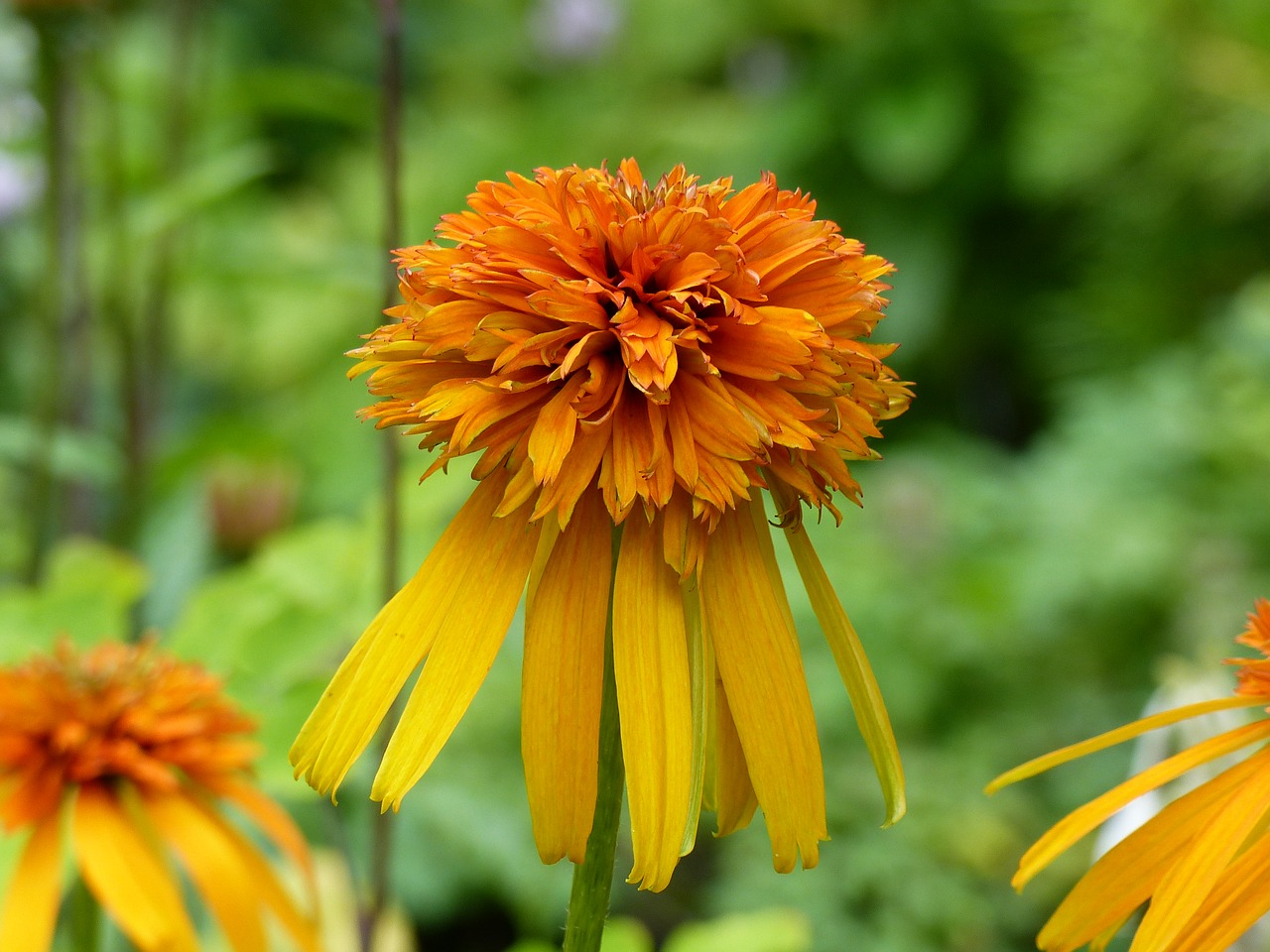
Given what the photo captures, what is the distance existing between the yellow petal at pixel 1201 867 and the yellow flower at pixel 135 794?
0.34 m

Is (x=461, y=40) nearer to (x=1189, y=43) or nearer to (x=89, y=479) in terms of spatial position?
(x=1189, y=43)

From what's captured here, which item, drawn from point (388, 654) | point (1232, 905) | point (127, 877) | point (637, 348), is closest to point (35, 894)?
point (127, 877)

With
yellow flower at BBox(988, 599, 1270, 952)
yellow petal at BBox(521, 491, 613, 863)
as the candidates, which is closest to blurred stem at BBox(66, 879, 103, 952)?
yellow petal at BBox(521, 491, 613, 863)

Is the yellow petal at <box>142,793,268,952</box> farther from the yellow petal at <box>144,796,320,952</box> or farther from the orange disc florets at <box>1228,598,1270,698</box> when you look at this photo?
the orange disc florets at <box>1228,598,1270,698</box>

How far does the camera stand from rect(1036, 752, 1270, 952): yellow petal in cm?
43

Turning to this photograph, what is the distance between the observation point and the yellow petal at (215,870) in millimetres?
539

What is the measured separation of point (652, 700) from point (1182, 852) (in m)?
0.18

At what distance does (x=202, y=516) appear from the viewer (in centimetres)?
127

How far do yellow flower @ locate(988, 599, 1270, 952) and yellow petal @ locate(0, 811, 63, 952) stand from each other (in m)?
0.34

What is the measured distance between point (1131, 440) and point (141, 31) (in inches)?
105

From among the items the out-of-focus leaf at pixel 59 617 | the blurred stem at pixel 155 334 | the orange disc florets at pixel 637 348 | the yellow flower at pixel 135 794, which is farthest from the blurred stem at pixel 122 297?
the orange disc florets at pixel 637 348

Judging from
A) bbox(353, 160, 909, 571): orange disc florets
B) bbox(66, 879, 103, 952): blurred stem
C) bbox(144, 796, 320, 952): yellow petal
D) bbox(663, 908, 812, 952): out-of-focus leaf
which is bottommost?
bbox(663, 908, 812, 952): out-of-focus leaf

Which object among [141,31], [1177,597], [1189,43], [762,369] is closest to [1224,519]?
[1177,597]

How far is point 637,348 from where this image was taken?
404 millimetres
